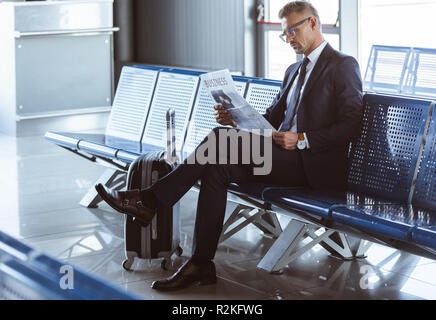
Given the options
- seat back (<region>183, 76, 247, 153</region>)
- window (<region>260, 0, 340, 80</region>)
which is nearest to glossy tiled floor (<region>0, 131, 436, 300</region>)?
seat back (<region>183, 76, 247, 153</region>)

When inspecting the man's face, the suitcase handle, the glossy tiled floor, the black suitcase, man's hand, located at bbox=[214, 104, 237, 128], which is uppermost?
the man's face

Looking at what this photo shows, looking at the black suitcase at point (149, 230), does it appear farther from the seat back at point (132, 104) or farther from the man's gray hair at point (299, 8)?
the seat back at point (132, 104)

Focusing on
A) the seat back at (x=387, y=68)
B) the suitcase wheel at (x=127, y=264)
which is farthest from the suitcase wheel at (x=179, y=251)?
the seat back at (x=387, y=68)

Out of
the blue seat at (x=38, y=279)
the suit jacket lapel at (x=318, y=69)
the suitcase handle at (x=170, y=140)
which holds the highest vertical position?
the suit jacket lapel at (x=318, y=69)

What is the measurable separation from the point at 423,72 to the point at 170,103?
9.02 ft

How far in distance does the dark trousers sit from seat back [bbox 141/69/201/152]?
4.00 feet

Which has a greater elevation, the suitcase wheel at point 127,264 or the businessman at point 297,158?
the businessman at point 297,158

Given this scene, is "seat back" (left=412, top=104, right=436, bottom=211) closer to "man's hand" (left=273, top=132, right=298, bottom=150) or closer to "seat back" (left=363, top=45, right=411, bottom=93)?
"man's hand" (left=273, top=132, right=298, bottom=150)

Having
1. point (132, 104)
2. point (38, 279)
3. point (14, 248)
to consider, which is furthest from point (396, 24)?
point (38, 279)

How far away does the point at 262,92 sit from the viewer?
15.4 ft

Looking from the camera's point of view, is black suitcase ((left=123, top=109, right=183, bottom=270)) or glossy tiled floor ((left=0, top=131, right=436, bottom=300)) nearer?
glossy tiled floor ((left=0, top=131, right=436, bottom=300))

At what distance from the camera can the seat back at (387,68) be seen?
282 inches

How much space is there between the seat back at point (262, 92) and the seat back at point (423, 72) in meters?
2.65

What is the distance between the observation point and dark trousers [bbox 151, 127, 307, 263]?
146 inches
